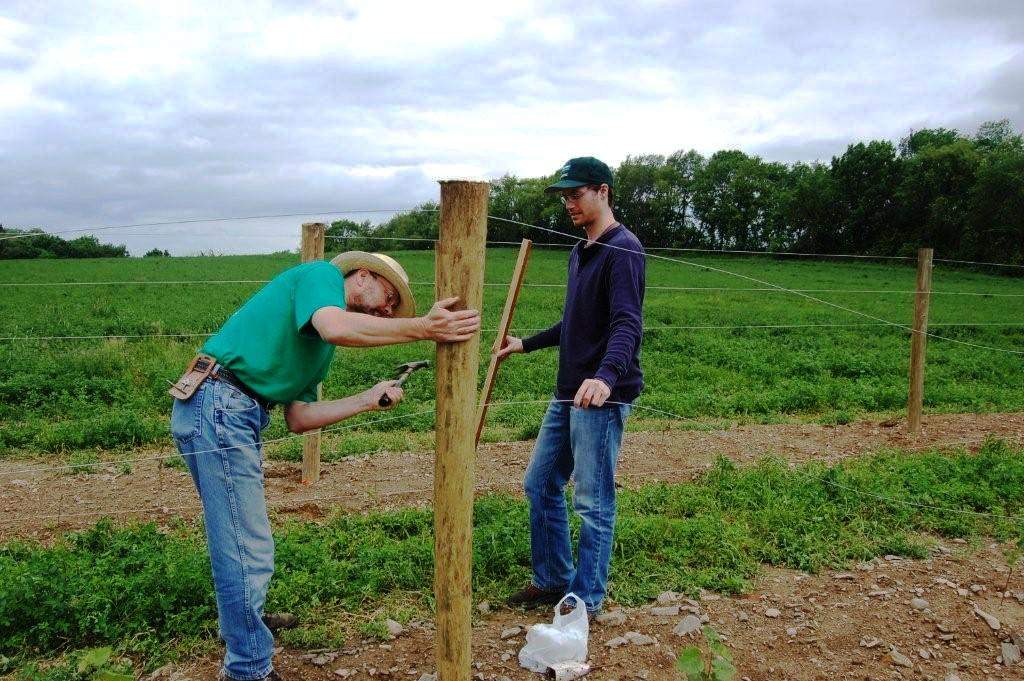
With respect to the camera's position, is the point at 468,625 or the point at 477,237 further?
the point at 468,625

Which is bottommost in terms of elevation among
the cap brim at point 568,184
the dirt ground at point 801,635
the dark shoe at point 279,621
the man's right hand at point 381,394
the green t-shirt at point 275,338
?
the dirt ground at point 801,635

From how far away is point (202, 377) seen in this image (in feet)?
9.34

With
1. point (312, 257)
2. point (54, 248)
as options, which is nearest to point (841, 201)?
point (54, 248)

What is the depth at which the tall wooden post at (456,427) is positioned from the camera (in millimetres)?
2639

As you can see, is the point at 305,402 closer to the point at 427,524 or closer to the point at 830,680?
the point at 427,524

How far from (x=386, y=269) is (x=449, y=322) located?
0.52 meters

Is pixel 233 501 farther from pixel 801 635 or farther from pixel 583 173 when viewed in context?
pixel 801 635

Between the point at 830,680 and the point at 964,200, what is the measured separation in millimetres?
43719

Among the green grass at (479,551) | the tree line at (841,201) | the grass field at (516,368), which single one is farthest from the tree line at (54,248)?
the green grass at (479,551)

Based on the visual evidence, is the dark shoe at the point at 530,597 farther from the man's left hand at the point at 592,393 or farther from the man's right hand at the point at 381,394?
the man's right hand at the point at 381,394

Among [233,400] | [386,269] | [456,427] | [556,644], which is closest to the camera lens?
[456,427]

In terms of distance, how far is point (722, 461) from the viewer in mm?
6184

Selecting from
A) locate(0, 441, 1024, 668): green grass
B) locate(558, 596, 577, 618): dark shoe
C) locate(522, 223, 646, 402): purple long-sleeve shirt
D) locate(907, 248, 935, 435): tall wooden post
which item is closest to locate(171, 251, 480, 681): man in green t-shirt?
locate(0, 441, 1024, 668): green grass

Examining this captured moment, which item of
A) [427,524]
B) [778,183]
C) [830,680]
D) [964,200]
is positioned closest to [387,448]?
[427,524]
